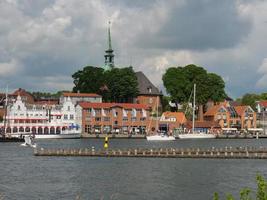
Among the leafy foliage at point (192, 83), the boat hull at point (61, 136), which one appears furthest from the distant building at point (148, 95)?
the boat hull at point (61, 136)

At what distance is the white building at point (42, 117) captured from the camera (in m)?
168

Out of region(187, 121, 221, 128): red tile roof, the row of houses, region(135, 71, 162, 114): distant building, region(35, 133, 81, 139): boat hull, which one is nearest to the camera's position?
region(35, 133, 81, 139): boat hull

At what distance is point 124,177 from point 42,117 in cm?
11761

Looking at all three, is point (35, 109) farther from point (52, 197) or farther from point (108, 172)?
point (52, 197)

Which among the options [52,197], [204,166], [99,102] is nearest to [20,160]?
[204,166]

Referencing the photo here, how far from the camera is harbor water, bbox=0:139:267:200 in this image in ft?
154

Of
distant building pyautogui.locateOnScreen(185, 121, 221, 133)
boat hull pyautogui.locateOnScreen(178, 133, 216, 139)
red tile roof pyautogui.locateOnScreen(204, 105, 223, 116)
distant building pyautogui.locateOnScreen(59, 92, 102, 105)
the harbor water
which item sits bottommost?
the harbor water

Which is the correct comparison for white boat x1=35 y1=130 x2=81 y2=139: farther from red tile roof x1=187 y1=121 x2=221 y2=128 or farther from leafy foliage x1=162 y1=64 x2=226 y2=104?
red tile roof x1=187 y1=121 x2=221 y2=128

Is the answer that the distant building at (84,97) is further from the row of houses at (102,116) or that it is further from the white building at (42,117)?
the white building at (42,117)

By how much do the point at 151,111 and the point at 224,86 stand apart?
2601 centimetres

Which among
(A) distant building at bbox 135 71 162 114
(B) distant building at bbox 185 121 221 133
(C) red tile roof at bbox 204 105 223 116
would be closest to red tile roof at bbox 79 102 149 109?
(A) distant building at bbox 135 71 162 114

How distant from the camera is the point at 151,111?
18225 cm

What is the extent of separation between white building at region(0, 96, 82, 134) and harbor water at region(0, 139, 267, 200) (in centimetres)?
8732

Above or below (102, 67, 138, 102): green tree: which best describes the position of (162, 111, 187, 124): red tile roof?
below
